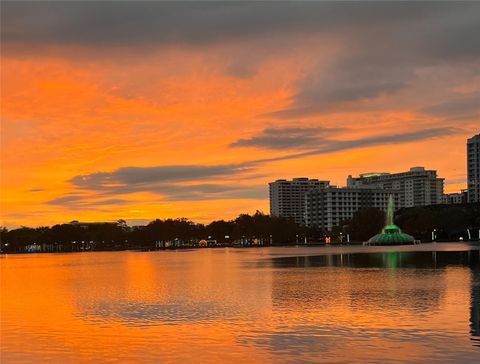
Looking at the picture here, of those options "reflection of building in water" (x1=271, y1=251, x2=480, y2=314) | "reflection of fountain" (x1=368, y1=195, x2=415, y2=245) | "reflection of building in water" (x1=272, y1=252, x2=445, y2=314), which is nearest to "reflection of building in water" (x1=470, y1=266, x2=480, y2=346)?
"reflection of building in water" (x1=271, y1=251, x2=480, y2=314)

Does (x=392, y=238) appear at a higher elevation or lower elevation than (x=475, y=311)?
lower

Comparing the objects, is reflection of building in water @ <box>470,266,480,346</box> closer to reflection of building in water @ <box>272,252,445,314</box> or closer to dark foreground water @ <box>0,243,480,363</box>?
dark foreground water @ <box>0,243,480,363</box>

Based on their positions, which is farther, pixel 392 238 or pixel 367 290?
pixel 392 238

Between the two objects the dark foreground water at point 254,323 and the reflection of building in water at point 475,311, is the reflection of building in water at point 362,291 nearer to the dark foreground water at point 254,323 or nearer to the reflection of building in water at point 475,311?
the dark foreground water at point 254,323

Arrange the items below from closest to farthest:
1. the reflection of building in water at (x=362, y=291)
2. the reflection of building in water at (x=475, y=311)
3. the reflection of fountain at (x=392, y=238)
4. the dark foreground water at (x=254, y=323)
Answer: the dark foreground water at (x=254, y=323)
the reflection of building in water at (x=475, y=311)
the reflection of building in water at (x=362, y=291)
the reflection of fountain at (x=392, y=238)

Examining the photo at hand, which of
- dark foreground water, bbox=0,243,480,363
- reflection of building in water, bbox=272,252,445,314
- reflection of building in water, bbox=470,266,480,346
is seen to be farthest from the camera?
reflection of building in water, bbox=272,252,445,314

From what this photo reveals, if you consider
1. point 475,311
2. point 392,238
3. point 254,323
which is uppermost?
point 475,311

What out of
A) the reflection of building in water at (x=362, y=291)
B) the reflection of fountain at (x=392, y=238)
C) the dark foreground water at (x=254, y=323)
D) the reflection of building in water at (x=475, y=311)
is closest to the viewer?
the dark foreground water at (x=254, y=323)

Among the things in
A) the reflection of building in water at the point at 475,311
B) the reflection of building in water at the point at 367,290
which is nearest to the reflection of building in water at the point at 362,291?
the reflection of building in water at the point at 367,290

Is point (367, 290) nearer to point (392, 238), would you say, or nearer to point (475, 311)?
point (475, 311)

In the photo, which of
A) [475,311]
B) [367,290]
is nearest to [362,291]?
[367,290]

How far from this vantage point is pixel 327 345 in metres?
26.8

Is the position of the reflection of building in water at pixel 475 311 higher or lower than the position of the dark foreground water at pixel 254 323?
higher

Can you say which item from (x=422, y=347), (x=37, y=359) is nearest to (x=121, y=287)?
(x=37, y=359)
